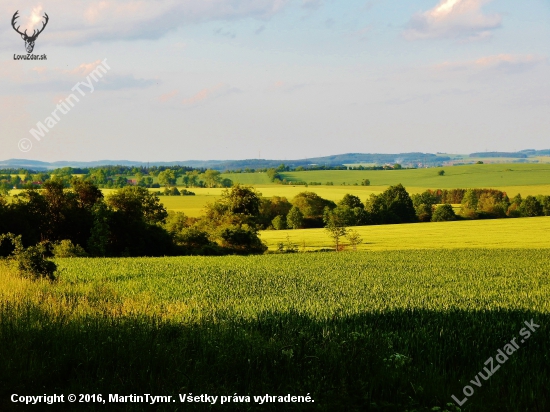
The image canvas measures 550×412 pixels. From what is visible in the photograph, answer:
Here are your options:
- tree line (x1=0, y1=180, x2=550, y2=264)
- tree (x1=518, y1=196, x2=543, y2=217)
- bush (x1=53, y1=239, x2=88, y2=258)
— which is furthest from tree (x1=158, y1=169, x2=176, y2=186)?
bush (x1=53, y1=239, x2=88, y2=258)

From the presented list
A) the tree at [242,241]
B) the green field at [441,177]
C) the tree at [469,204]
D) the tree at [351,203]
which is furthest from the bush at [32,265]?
the green field at [441,177]

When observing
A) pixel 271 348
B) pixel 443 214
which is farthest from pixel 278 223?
pixel 271 348

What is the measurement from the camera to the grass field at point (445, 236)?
183 ft

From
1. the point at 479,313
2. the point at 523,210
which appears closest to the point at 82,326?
the point at 479,313

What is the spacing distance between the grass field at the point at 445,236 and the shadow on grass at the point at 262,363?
4616cm

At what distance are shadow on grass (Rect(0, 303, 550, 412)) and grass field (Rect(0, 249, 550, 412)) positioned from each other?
0.07 ft

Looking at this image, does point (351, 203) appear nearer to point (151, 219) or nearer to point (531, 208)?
point (531, 208)

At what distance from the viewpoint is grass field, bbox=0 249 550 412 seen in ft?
22.4

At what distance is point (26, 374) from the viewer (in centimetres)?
698

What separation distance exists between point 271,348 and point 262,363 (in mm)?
523

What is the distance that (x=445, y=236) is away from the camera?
207 feet

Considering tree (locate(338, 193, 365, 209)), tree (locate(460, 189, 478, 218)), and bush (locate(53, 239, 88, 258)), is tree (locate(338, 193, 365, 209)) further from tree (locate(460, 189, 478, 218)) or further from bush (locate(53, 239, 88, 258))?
bush (locate(53, 239, 88, 258))

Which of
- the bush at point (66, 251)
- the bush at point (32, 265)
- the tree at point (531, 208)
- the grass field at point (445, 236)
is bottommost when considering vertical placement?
the grass field at point (445, 236)

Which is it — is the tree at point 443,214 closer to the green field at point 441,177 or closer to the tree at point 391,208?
the tree at point 391,208
